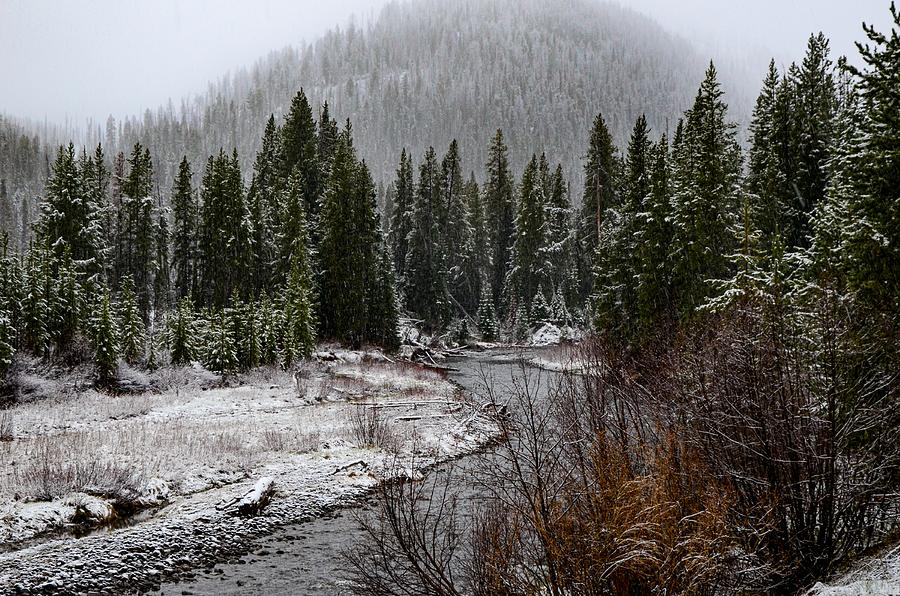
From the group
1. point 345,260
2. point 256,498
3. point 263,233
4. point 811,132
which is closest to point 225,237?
point 263,233

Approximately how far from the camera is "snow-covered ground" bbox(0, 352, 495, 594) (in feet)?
32.6

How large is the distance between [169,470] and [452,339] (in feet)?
133

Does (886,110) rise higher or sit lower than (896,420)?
higher

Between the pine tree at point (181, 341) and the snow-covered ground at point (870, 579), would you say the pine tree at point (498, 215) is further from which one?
the snow-covered ground at point (870, 579)

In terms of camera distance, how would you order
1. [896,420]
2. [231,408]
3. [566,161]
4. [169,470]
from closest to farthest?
1. [896,420]
2. [169,470]
3. [231,408]
4. [566,161]

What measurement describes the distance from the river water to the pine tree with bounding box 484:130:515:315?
5351 cm

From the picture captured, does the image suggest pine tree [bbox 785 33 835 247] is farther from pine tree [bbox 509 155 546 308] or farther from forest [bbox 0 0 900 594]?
pine tree [bbox 509 155 546 308]

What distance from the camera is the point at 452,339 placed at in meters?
53.7

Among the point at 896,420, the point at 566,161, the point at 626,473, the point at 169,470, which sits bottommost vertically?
the point at 169,470

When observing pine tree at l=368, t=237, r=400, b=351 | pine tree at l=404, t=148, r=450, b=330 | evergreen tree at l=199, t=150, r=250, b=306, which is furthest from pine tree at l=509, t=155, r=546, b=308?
evergreen tree at l=199, t=150, r=250, b=306

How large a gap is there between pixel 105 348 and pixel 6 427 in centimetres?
866

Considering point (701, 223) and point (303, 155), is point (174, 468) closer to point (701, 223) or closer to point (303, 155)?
point (701, 223)

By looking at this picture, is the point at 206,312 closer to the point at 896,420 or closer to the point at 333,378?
the point at 333,378

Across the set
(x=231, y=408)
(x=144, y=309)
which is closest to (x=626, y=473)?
(x=231, y=408)
